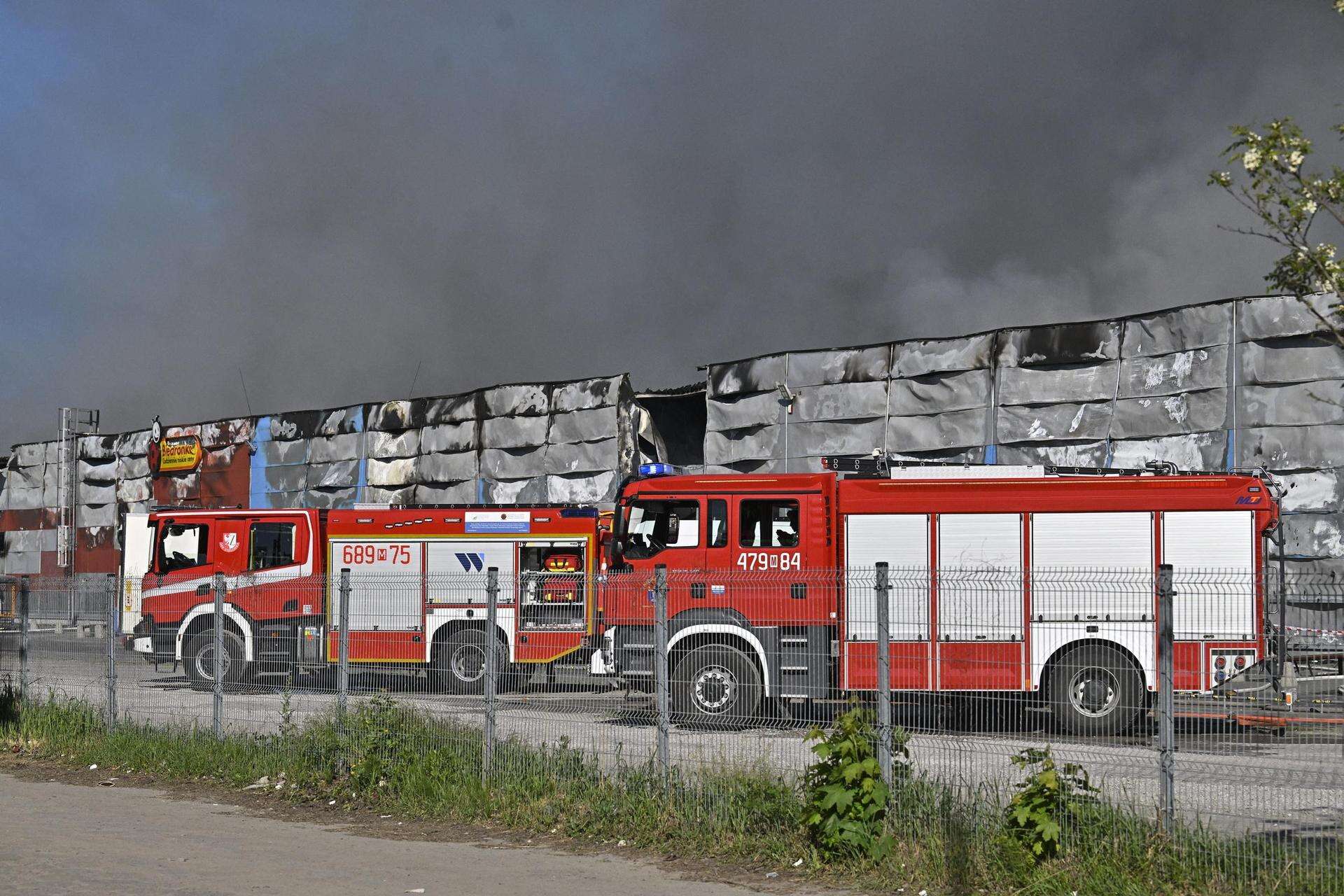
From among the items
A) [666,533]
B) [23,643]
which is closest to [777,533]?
[666,533]

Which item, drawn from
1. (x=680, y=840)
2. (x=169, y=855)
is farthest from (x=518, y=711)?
(x=169, y=855)

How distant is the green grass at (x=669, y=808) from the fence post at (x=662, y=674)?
157 mm

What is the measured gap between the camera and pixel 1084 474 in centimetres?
1748

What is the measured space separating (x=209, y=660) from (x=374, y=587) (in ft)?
19.2

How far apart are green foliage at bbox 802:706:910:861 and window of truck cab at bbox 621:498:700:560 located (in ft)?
26.7

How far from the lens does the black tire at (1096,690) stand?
10.2 m

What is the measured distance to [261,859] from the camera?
9.62m

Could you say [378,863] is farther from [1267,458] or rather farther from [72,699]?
[1267,458]

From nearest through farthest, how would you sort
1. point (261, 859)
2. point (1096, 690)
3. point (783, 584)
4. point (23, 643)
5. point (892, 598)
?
1. point (261, 859)
2. point (1096, 690)
3. point (783, 584)
4. point (892, 598)
5. point (23, 643)

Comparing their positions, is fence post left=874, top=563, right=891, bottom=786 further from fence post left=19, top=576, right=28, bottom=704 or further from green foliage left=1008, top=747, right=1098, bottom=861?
fence post left=19, top=576, right=28, bottom=704

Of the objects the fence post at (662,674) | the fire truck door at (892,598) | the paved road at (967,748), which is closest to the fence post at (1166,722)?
the paved road at (967,748)

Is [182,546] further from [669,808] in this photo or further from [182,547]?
[669,808]

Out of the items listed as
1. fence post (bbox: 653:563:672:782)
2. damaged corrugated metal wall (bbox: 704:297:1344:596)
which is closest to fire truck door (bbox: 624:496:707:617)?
fence post (bbox: 653:563:672:782)

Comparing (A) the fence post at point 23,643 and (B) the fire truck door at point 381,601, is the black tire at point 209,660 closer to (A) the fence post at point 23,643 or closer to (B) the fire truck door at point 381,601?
(B) the fire truck door at point 381,601
